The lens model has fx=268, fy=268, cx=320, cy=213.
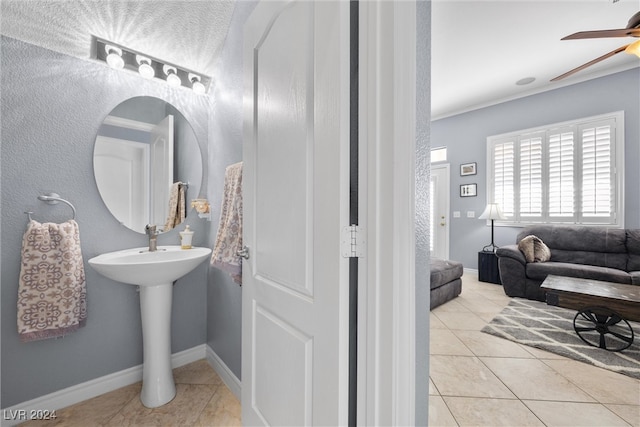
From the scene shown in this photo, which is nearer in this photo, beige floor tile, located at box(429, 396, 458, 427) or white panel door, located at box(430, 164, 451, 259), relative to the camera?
beige floor tile, located at box(429, 396, 458, 427)

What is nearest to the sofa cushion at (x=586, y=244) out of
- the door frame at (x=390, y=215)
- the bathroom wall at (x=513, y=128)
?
the bathroom wall at (x=513, y=128)

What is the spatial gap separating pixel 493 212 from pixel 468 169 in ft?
3.11

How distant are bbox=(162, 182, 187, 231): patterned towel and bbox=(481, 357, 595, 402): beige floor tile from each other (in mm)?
2461

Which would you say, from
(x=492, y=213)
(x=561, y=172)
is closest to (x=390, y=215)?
(x=492, y=213)

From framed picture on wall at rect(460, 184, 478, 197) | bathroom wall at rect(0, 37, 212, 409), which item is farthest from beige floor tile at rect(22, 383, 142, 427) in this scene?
framed picture on wall at rect(460, 184, 478, 197)

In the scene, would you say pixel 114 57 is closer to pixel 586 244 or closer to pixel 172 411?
pixel 172 411

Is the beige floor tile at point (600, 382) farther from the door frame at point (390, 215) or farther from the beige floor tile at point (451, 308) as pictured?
the door frame at point (390, 215)

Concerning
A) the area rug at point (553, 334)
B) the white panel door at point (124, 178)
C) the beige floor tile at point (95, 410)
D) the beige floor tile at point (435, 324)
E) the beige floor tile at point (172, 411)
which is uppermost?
the white panel door at point (124, 178)

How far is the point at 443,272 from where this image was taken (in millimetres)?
2982

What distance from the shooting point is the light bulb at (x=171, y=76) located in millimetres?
1833

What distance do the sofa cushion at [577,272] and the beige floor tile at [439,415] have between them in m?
2.50

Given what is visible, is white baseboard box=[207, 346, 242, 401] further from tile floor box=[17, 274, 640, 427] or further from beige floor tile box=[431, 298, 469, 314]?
beige floor tile box=[431, 298, 469, 314]

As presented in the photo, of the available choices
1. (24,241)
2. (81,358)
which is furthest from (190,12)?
(81,358)

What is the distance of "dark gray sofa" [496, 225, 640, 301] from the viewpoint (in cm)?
298
